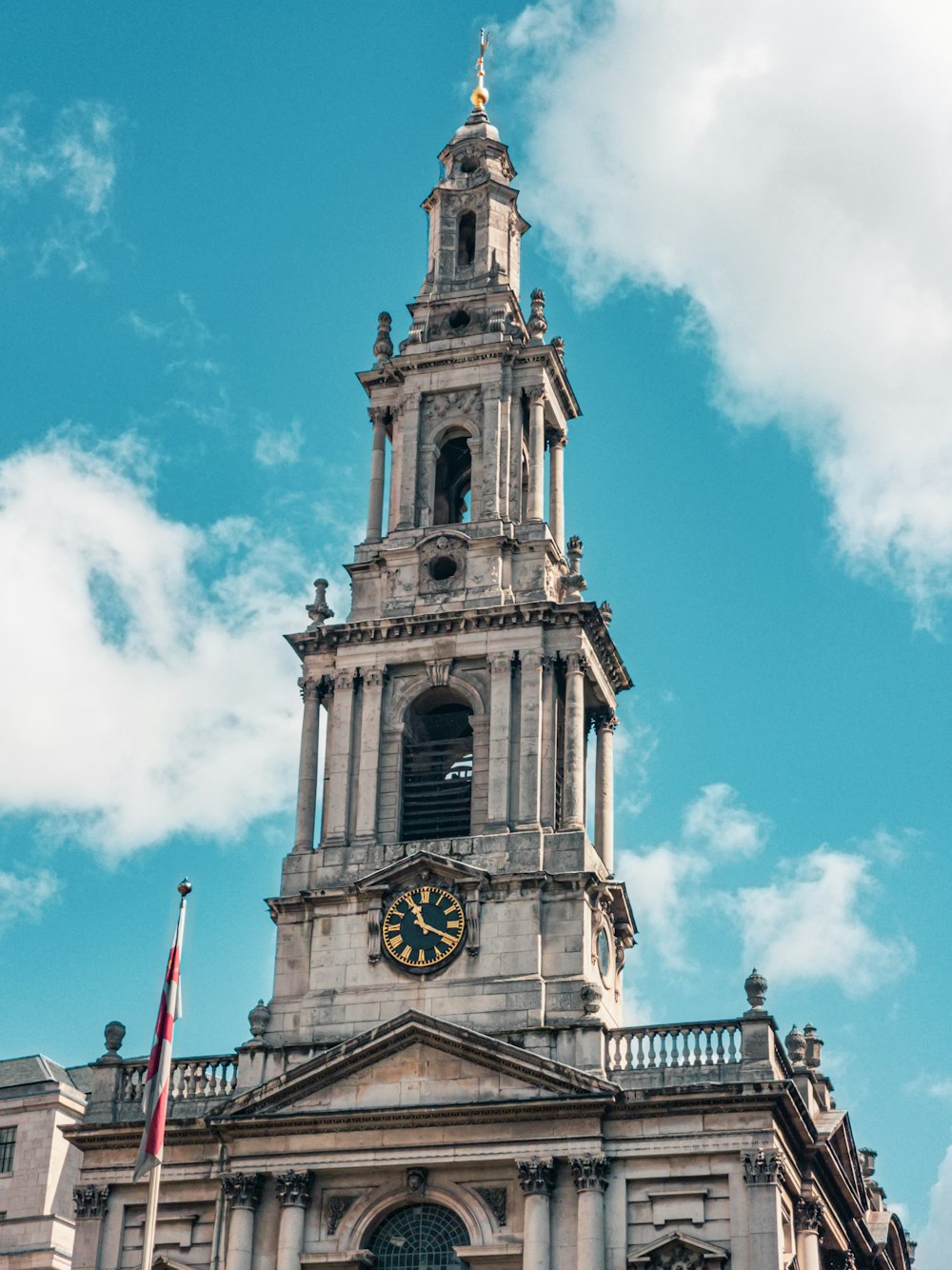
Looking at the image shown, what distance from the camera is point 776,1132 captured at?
49031 mm

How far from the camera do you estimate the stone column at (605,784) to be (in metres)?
57.5

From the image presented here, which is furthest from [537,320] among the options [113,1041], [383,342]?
[113,1041]

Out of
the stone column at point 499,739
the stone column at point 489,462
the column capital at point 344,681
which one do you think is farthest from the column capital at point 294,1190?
the stone column at point 489,462

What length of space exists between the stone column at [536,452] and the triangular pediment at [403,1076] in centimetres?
1567

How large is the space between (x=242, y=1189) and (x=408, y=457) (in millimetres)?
20838

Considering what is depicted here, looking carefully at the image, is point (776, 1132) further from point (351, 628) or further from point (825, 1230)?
point (351, 628)

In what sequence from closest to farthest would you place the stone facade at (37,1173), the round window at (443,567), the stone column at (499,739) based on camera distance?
the stone column at (499,739) → the round window at (443,567) → the stone facade at (37,1173)

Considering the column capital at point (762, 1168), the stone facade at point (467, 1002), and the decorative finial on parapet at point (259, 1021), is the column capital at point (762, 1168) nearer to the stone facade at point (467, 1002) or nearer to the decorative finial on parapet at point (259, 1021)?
the stone facade at point (467, 1002)

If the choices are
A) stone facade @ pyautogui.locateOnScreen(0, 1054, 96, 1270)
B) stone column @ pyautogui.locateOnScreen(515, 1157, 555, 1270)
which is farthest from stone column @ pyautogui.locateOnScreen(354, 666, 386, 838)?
stone facade @ pyautogui.locateOnScreen(0, 1054, 96, 1270)

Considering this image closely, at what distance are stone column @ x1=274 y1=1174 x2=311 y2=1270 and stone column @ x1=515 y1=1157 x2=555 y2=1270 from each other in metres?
5.00

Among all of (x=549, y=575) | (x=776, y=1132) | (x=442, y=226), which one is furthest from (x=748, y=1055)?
(x=442, y=226)

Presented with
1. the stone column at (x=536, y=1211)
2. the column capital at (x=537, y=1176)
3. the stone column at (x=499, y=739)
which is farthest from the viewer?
the stone column at (x=499, y=739)

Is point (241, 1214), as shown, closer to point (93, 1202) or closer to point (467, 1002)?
point (93, 1202)

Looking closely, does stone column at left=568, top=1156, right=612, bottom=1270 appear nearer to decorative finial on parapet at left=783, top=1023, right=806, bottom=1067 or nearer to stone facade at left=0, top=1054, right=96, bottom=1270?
decorative finial on parapet at left=783, top=1023, right=806, bottom=1067
